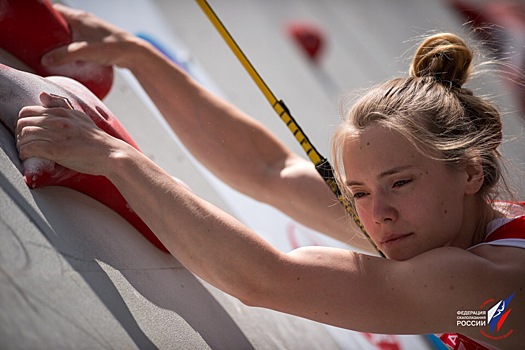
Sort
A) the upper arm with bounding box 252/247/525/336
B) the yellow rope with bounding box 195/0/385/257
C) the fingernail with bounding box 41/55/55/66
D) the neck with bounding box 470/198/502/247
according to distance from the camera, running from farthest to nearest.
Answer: the fingernail with bounding box 41/55/55/66, the yellow rope with bounding box 195/0/385/257, the neck with bounding box 470/198/502/247, the upper arm with bounding box 252/247/525/336

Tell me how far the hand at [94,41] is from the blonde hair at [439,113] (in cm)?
38

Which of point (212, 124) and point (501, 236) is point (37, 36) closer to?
point (212, 124)

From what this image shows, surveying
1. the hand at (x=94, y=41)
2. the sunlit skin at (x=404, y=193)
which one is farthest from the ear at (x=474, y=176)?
the hand at (x=94, y=41)

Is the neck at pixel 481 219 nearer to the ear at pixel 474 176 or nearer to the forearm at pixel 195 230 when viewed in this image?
the ear at pixel 474 176

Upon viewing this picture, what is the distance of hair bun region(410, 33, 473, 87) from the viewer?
0.75 meters

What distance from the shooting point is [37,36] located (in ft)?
3.00

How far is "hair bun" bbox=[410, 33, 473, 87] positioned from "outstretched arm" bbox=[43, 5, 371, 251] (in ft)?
0.80

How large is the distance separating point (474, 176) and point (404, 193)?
84 millimetres

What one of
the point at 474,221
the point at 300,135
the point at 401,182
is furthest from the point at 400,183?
the point at 300,135

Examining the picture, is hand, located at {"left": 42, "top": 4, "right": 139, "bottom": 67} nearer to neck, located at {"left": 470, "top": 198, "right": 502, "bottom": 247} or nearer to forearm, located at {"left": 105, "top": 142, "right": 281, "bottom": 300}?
forearm, located at {"left": 105, "top": 142, "right": 281, "bottom": 300}

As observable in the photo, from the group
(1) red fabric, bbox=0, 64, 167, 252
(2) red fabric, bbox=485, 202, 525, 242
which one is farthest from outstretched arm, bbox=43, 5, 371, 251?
(2) red fabric, bbox=485, 202, 525, 242

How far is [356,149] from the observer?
0.68m

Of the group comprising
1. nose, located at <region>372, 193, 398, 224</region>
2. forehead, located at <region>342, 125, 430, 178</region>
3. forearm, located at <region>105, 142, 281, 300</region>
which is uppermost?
forearm, located at <region>105, 142, 281, 300</region>

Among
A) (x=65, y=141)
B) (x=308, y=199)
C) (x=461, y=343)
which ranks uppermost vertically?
(x=65, y=141)
